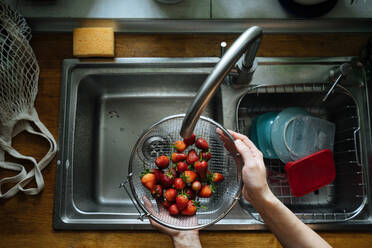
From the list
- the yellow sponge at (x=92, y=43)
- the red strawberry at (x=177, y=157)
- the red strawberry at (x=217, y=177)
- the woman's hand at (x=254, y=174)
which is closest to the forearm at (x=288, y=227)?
the woman's hand at (x=254, y=174)

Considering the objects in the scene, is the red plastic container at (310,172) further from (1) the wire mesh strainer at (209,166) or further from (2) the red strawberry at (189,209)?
(2) the red strawberry at (189,209)

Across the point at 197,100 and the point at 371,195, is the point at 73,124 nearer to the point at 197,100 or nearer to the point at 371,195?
the point at 197,100

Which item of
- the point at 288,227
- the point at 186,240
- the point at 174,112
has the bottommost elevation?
the point at 186,240

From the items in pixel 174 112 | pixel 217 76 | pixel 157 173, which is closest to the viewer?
pixel 217 76

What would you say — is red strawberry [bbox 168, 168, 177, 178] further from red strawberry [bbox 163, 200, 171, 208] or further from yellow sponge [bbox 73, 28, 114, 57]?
yellow sponge [bbox 73, 28, 114, 57]

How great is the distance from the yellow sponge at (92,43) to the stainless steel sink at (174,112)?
3cm

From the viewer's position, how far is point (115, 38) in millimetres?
820

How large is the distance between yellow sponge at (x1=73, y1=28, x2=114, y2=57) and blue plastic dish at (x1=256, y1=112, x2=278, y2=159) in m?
0.53

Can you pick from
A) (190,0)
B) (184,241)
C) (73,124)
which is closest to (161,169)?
(184,241)

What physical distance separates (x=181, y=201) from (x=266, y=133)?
0.35 meters

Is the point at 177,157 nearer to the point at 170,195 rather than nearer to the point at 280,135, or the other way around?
the point at 170,195

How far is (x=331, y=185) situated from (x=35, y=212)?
3.13ft

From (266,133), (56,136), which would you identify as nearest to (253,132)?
(266,133)

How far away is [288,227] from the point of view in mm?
592
